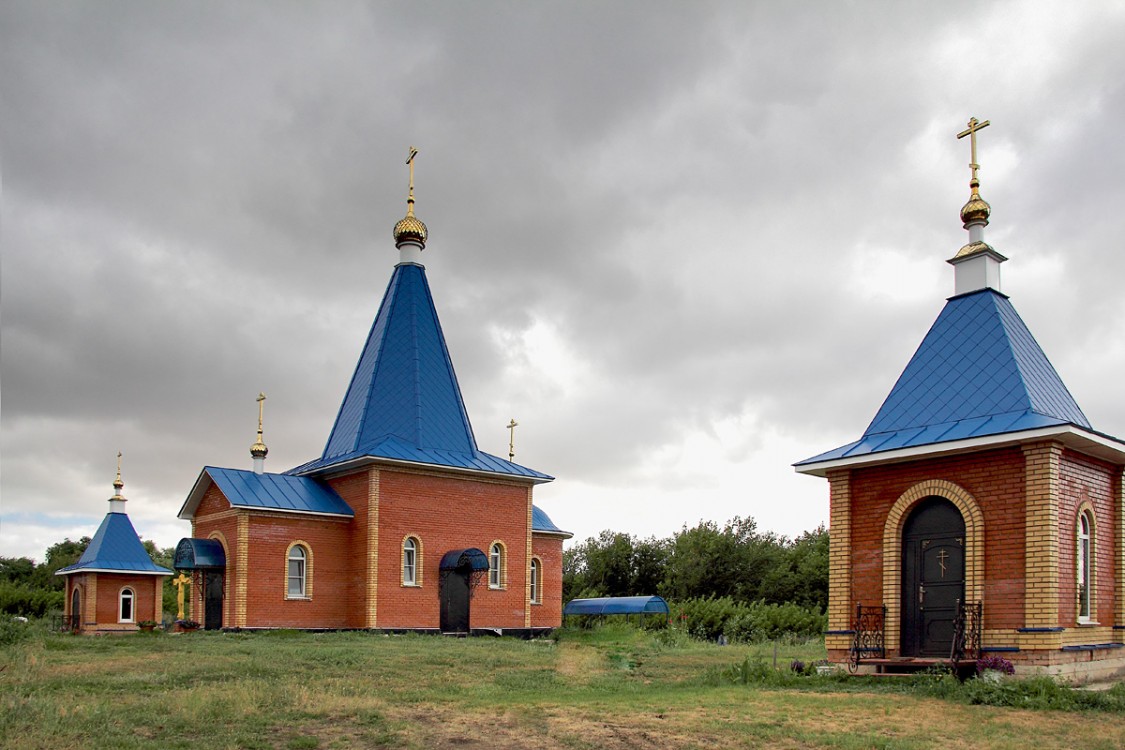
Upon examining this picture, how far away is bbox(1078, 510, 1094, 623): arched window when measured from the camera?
1219 centimetres

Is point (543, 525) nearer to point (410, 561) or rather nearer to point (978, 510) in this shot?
point (410, 561)

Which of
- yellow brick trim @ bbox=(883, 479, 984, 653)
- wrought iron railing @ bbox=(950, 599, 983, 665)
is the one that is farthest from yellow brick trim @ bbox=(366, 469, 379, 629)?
wrought iron railing @ bbox=(950, 599, 983, 665)

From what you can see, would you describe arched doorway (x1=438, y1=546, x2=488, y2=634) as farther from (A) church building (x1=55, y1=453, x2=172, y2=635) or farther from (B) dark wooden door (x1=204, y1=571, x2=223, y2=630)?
(A) church building (x1=55, y1=453, x2=172, y2=635)

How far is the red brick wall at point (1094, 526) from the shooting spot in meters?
11.8

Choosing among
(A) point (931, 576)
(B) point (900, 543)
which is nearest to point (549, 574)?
(B) point (900, 543)

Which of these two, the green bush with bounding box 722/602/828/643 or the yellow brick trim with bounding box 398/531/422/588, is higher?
the yellow brick trim with bounding box 398/531/422/588

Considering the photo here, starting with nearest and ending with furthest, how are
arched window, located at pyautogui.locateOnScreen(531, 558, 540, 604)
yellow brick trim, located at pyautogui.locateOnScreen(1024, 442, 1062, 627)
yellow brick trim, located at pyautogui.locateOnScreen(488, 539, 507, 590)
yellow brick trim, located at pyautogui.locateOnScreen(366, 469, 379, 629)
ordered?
yellow brick trim, located at pyautogui.locateOnScreen(1024, 442, 1062, 627), yellow brick trim, located at pyautogui.locateOnScreen(366, 469, 379, 629), yellow brick trim, located at pyautogui.locateOnScreen(488, 539, 507, 590), arched window, located at pyautogui.locateOnScreen(531, 558, 540, 604)

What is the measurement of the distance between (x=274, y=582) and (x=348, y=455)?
327 centimetres

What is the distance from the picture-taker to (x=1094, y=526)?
1257 cm

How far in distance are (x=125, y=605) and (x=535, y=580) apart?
1124cm

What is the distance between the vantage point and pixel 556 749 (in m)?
7.67

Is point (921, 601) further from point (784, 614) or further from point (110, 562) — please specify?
point (110, 562)

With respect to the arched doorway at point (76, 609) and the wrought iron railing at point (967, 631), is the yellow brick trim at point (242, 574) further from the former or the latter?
the wrought iron railing at point (967, 631)

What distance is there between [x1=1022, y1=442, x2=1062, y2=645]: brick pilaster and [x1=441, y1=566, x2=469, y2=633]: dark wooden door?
14.2 m
